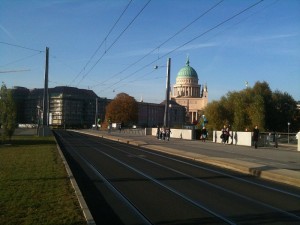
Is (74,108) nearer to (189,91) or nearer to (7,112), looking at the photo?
(189,91)

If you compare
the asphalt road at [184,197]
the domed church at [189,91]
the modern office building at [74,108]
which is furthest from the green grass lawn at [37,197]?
the domed church at [189,91]

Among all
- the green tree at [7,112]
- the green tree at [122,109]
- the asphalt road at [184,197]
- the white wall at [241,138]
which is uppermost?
the green tree at [122,109]

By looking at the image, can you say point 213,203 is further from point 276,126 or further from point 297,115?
point 297,115

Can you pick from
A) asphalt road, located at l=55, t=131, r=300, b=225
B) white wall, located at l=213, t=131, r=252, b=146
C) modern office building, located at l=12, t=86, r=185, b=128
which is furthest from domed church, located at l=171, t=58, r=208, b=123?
asphalt road, located at l=55, t=131, r=300, b=225

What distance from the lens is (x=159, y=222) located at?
8609 millimetres

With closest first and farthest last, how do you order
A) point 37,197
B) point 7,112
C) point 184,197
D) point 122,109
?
point 37,197, point 184,197, point 7,112, point 122,109

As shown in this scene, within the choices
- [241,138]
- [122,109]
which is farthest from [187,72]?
[241,138]

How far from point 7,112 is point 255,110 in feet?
148

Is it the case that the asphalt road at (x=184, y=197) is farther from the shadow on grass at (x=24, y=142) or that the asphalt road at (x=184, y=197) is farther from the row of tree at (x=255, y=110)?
the row of tree at (x=255, y=110)

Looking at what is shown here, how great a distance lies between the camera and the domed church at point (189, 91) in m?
172

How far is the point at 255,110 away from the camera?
237ft

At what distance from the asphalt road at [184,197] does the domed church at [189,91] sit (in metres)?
155

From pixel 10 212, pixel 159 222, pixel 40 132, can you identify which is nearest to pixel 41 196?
pixel 10 212

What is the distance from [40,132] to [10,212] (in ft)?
141
